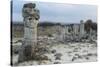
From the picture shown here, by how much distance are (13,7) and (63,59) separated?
3.10 feet

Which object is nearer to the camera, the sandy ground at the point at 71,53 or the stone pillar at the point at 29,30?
the stone pillar at the point at 29,30

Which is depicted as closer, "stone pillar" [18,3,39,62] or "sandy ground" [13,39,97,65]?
"stone pillar" [18,3,39,62]

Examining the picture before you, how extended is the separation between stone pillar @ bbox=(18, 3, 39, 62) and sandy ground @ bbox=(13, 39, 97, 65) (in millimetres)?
89

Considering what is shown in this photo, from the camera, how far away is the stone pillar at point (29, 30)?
2.37 metres

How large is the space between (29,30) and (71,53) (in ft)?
2.16

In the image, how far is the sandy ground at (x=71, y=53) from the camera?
8.14 feet

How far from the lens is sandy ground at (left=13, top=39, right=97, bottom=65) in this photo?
8.14ft

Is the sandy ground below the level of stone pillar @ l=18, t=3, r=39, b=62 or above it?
below

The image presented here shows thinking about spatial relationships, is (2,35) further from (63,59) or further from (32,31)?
(63,59)

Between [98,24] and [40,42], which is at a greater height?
[98,24]

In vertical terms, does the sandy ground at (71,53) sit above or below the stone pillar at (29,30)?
below

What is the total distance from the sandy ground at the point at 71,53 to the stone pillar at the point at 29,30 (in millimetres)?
89

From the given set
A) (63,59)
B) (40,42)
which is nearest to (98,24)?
(63,59)

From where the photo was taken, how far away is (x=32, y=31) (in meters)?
2.40
